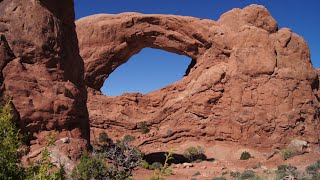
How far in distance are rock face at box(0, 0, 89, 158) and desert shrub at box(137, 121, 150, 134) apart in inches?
571

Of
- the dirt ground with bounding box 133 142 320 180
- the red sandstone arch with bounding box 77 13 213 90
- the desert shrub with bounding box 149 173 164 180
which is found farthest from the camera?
the red sandstone arch with bounding box 77 13 213 90

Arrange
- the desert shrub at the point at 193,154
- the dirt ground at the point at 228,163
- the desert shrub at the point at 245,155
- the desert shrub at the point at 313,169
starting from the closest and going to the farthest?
the desert shrub at the point at 313,169, the dirt ground at the point at 228,163, the desert shrub at the point at 245,155, the desert shrub at the point at 193,154

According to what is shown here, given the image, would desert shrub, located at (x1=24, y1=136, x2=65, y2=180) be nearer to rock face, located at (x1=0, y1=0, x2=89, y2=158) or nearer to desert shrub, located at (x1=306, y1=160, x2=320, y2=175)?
rock face, located at (x1=0, y1=0, x2=89, y2=158)

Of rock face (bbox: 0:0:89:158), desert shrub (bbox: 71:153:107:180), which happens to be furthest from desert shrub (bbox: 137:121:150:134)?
desert shrub (bbox: 71:153:107:180)

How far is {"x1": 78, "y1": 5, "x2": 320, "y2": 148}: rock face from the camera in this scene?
2503cm

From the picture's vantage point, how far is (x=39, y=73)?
13.0 m

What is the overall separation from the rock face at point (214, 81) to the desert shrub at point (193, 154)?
1710 millimetres

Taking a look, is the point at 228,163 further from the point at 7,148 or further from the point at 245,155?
the point at 7,148

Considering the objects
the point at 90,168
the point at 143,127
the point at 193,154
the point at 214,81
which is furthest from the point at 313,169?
the point at 143,127

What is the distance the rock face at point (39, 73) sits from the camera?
12.3 meters

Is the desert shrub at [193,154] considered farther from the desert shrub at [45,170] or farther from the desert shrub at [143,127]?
the desert shrub at [45,170]

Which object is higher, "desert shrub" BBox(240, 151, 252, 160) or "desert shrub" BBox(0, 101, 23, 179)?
"desert shrub" BBox(240, 151, 252, 160)

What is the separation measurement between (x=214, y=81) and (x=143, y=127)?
21.5ft

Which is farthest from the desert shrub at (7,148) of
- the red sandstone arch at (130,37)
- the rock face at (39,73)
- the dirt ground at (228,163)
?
the red sandstone arch at (130,37)
